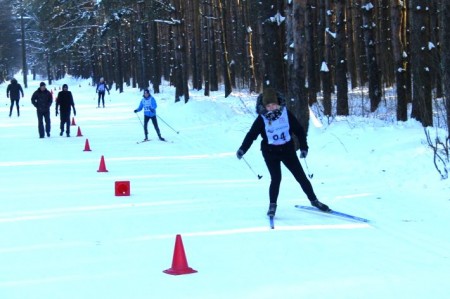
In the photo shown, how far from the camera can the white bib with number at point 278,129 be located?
903 centimetres

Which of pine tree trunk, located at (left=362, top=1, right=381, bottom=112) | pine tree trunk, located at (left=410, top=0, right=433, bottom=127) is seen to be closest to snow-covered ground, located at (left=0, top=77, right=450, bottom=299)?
pine tree trunk, located at (left=410, top=0, right=433, bottom=127)

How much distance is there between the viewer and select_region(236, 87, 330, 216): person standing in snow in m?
8.99

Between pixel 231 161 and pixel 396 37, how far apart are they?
24.7 ft

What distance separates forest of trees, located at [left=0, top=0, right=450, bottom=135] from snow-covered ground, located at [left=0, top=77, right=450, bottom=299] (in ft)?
5.29

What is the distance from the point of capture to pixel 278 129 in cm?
905

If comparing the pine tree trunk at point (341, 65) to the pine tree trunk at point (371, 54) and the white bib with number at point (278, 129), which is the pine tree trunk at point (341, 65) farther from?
the white bib with number at point (278, 129)

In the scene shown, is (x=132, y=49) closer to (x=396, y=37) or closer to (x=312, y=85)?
(x=312, y=85)

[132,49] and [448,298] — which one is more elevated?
[132,49]

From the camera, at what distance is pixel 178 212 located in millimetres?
9758

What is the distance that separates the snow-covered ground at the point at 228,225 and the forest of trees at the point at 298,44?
1.61 meters

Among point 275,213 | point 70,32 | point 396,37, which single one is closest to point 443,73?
point 275,213

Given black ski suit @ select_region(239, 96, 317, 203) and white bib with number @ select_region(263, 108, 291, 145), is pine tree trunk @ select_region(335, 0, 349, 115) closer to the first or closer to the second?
black ski suit @ select_region(239, 96, 317, 203)

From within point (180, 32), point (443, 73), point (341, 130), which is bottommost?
point (341, 130)

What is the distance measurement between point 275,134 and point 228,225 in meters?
1.38
